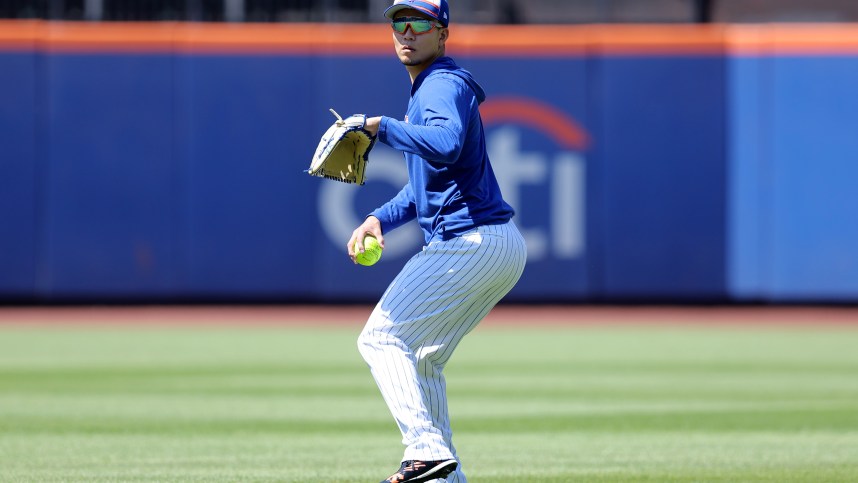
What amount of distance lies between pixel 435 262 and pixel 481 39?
1283 cm

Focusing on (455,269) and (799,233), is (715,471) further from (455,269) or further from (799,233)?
(799,233)

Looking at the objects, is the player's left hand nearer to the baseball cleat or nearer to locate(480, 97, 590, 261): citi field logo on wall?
the baseball cleat

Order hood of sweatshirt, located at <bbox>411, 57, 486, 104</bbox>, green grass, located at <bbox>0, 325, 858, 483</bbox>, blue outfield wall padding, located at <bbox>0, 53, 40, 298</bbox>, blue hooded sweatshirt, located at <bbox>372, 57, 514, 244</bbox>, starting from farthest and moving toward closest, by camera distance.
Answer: blue outfield wall padding, located at <bbox>0, 53, 40, 298</bbox>, green grass, located at <bbox>0, 325, 858, 483</bbox>, hood of sweatshirt, located at <bbox>411, 57, 486, 104</bbox>, blue hooded sweatshirt, located at <bbox>372, 57, 514, 244</bbox>

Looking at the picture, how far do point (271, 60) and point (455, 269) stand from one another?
12.9 m

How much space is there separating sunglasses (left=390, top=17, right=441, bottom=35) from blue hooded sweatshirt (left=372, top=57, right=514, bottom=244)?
0.45 ft

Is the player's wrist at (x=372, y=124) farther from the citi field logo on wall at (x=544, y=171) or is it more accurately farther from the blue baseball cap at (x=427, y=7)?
the citi field logo on wall at (x=544, y=171)

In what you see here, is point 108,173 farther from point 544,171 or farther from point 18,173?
point 544,171

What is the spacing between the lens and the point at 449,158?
16.0 ft

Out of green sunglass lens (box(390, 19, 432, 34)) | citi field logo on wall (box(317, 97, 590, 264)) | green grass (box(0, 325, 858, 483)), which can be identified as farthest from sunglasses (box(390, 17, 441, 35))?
citi field logo on wall (box(317, 97, 590, 264))

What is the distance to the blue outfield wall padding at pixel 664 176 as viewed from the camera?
1784 centimetres

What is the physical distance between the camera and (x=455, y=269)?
518 centimetres

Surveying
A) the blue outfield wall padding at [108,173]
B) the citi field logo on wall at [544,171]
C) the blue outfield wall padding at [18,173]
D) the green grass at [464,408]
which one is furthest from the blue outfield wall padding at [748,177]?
the blue outfield wall padding at [18,173]

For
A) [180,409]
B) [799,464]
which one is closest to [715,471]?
[799,464]

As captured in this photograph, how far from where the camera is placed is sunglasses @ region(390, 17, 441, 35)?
519cm
